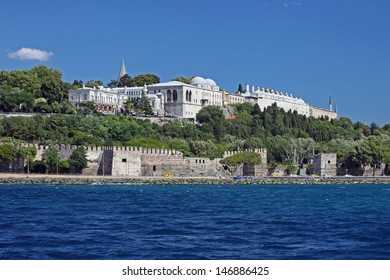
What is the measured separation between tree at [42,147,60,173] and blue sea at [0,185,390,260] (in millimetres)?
24218

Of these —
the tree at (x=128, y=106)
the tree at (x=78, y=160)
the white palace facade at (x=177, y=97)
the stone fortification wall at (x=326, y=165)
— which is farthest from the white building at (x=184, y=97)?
the tree at (x=78, y=160)

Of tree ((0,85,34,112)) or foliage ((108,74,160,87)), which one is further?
foliage ((108,74,160,87))

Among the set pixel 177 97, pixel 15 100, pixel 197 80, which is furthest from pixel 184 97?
pixel 15 100

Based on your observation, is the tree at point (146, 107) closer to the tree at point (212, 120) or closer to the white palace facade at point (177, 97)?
the white palace facade at point (177, 97)

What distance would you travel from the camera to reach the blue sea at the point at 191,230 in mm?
15352

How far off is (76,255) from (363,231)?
7615 mm

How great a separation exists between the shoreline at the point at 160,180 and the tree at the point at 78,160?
6.35 ft

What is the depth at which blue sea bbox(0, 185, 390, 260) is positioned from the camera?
15.4 metres

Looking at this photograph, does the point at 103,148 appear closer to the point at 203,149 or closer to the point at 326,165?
the point at 203,149

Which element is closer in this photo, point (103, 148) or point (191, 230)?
point (191, 230)

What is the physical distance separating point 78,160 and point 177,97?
40.1 m

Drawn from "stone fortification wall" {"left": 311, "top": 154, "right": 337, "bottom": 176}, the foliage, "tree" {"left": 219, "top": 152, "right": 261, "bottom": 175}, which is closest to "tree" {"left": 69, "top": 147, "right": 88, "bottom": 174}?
"tree" {"left": 219, "top": 152, "right": 261, "bottom": 175}

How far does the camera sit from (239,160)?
57.4 m

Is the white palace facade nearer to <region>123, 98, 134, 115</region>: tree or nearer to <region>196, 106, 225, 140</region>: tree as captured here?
<region>123, 98, 134, 115</region>: tree
